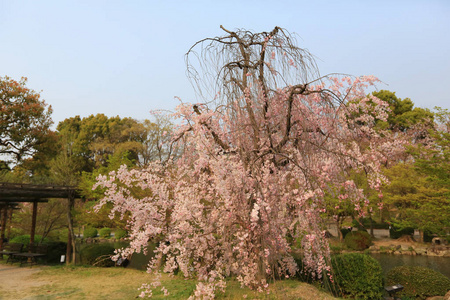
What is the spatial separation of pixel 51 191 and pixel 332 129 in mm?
12896

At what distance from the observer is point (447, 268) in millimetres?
14078

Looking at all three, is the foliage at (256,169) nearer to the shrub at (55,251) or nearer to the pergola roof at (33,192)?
the pergola roof at (33,192)

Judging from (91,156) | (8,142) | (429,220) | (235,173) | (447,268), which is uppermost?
(91,156)

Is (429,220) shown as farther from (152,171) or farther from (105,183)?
(105,183)

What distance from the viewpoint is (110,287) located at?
9766 mm

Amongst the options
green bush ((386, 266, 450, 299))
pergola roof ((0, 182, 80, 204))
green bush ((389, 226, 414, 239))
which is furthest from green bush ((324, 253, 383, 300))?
green bush ((389, 226, 414, 239))

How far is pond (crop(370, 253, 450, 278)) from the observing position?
14484mm

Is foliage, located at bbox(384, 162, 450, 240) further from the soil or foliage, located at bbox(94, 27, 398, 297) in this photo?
the soil

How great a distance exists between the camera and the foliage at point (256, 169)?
557cm

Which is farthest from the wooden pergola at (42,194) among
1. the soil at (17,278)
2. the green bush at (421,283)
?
the green bush at (421,283)

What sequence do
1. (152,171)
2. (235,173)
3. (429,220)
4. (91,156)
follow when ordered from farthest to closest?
(91,156), (429,220), (152,171), (235,173)

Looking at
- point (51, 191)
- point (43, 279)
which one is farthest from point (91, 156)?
point (43, 279)

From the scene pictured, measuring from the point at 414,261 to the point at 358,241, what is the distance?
3.34 meters

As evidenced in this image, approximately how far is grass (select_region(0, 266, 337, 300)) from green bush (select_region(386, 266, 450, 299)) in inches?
137
